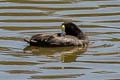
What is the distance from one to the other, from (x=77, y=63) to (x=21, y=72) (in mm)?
1426

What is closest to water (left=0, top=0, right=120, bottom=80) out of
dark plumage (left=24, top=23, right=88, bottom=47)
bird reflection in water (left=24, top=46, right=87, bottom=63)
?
bird reflection in water (left=24, top=46, right=87, bottom=63)

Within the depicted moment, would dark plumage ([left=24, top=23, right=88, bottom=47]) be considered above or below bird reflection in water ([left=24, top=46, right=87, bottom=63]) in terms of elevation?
above

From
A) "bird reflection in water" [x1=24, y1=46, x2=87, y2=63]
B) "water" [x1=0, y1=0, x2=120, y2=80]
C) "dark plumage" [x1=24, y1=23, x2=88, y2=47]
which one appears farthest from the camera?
"dark plumage" [x1=24, y1=23, x2=88, y2=47]

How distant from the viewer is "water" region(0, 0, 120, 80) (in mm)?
11392

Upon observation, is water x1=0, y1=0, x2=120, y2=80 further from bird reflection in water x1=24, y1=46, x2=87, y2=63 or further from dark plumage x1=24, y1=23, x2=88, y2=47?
dark plumage x1=24, y1=23, x2=88, y2=47

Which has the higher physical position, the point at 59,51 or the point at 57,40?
the point at 57,40

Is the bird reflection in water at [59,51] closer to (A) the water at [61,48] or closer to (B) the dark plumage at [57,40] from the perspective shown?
(A) the water at [61,48]

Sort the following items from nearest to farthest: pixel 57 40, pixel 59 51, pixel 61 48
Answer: pixel 59 51 < pixel 61 48 < pixel 57 40

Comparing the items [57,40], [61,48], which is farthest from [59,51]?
[57,40]

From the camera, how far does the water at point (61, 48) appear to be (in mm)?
11392

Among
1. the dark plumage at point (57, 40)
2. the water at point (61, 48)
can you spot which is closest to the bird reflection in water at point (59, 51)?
the water at point (61, 48)

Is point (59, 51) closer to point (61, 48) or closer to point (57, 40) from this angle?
point (61, 48)

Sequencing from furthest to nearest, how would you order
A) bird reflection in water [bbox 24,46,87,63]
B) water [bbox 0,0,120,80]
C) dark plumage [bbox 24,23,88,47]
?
1. dark plumage [bbox 24,23,88,47]
2. bird reflection in water [bbox 24,46,87,63]
3. water [bbox 0,0,120,80]

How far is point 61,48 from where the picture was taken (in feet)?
46.7
